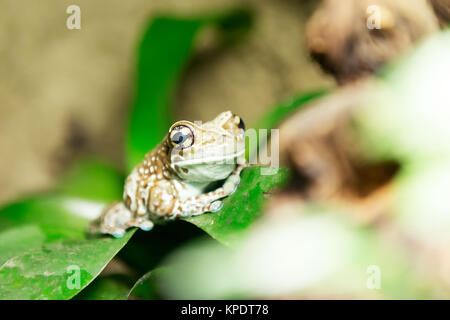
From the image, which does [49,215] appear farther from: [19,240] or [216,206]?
[216,206]

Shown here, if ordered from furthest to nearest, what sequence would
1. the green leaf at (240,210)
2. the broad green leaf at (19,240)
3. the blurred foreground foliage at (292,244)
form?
the broad green leaf at (19,240), the green leaf at (240,210), the blurred foreground foliage at (292,244)

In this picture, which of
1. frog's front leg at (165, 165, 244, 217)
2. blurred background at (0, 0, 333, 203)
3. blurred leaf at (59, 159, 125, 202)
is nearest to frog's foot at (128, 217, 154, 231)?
frog's front leg at (165, 165, 244, 217)

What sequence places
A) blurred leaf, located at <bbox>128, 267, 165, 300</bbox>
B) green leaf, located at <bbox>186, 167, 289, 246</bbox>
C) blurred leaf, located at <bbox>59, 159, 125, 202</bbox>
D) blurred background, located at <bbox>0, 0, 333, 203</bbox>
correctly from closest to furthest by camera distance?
green leaf, located at <bbox>186, 167, 289, 246</bbox> → blurred leaf, located at <bbox>128, 267, 165, 300</bbox> → blurred leaf, located at <bbox>59, 159, 125, 202</bbox> → blurred background, located at <bbox>0, 0, 333, 203</bbox>

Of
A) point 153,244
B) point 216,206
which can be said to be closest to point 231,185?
point 216,206

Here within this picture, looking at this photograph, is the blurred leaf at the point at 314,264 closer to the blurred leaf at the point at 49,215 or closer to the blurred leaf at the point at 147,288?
the blurred leaf at the point at 147,288

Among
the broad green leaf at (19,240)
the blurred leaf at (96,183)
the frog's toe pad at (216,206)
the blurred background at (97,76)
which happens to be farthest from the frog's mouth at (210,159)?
the blurred background at (97,76)

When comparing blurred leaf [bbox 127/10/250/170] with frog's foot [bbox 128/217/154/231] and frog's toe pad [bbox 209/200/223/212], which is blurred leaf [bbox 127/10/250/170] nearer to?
frog's foot [bbox 128/217/154/231]

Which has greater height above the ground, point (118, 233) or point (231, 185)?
point (231, 185)
